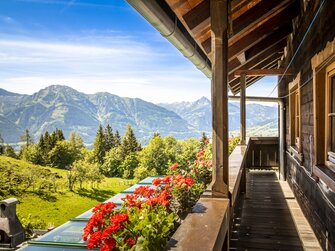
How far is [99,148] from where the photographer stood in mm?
87375

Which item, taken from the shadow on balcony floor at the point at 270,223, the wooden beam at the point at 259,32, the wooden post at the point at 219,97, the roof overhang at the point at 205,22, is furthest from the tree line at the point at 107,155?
the wooden post at the point at 219,97

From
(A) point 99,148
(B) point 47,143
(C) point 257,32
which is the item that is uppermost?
(C) point 257,32

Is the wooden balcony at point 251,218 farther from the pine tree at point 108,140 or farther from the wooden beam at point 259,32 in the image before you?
the pine tree at point 108,140

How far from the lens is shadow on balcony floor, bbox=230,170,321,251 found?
4.03 m

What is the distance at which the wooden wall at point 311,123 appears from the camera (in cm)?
317

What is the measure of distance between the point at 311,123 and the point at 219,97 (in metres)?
2.06

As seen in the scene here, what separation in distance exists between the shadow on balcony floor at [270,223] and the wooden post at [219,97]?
5.19 ft

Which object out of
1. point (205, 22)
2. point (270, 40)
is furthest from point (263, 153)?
point (205, 22)

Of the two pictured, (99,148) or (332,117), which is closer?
(332,117)

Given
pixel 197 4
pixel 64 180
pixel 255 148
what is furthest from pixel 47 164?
pixel 197 4

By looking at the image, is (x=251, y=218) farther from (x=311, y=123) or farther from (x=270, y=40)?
(x=270, y=40)

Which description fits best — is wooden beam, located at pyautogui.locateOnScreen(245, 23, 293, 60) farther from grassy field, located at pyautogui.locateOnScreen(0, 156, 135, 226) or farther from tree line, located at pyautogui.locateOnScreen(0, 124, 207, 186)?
tree line, located at pyautogui.locateOnScreen(0, 124, 207, 186)

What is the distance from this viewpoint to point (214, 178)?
9.12ft

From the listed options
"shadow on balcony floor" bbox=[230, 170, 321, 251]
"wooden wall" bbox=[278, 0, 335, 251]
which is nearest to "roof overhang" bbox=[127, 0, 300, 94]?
"wooden wall" bbox=[278, 0, 335, 251]
